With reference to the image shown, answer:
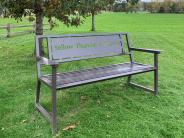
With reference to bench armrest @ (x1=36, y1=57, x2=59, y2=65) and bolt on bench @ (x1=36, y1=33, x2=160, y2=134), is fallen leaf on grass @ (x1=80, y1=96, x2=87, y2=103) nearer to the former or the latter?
bolt on bench @ (x1=36, y1=33, x2=160, y2=134)

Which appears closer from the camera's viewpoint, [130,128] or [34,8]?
[130,128]

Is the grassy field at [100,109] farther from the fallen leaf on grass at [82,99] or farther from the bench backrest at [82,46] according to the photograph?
the bench backrest at [82,46]

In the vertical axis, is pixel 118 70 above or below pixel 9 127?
above

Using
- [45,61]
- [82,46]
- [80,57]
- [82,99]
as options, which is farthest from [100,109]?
[45,61]

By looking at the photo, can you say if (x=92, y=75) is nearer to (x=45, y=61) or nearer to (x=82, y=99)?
(x=82, y=99)

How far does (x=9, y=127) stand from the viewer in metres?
3.92

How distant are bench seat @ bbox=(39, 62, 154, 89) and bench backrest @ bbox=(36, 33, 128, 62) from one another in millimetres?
283

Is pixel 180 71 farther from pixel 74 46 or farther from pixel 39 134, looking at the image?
pixel 39 134

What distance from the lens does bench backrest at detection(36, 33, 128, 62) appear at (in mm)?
4508

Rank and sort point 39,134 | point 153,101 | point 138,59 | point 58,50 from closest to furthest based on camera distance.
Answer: point 39,134, point 58,50, point 153,101, point 138,59

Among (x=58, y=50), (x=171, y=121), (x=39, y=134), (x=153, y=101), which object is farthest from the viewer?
(x=153, y=101)

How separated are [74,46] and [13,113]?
57.6 inches

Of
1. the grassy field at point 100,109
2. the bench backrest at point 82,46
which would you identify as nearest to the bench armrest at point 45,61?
the bench backrest at point 82,46

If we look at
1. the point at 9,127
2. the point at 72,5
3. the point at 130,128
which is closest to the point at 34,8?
the point at 72,5
